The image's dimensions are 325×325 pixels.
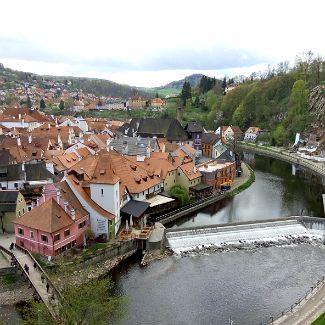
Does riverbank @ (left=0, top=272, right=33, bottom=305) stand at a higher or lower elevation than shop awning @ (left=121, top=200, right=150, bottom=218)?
lower

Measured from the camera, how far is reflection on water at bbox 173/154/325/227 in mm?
51969

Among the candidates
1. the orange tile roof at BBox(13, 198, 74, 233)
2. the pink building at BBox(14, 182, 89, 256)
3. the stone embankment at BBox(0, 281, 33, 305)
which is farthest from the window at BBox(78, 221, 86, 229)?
the stone embankment at BBox(0, 281, 33, 305)

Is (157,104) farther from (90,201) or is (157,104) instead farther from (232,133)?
(90,201)

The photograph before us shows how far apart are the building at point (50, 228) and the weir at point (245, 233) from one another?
10.3 meters

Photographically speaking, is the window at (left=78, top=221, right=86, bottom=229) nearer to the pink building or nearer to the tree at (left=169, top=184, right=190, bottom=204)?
the pink building

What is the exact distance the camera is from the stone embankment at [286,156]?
3290 inches

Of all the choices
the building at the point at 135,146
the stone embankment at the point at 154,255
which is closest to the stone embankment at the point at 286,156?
the building at the point at 135,146

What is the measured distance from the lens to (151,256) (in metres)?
39.4

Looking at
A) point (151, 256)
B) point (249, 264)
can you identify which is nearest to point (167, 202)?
point (151, 256)

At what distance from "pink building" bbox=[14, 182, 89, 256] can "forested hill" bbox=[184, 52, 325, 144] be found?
87.7 meters

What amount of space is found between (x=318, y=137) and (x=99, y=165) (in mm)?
82602

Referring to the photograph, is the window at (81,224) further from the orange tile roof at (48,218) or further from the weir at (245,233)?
the weir at (245,233)

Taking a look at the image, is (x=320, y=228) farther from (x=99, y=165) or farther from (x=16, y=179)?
(x=16, y=179)

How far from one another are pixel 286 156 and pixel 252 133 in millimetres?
30855
